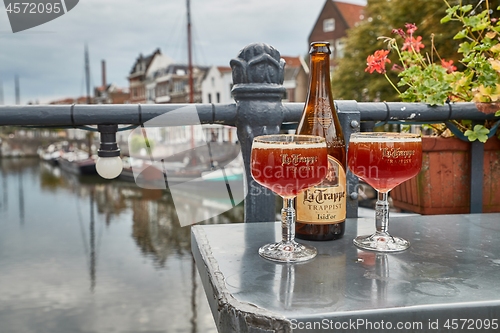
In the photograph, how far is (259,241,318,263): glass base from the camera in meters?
0.77

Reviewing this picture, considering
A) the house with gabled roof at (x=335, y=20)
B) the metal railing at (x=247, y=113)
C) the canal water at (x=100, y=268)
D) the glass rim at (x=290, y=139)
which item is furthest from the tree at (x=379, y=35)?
the house with gabled roof at (x=335, y=20)

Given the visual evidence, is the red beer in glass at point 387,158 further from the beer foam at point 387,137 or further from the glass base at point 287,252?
the glass base at point 287,252

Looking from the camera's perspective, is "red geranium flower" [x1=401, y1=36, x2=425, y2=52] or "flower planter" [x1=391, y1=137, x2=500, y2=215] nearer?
"flower planter" [x1=391, y1=137, x2=500, y2=215]

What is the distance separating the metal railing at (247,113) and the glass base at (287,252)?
0.50m

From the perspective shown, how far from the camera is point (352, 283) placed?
643 mm

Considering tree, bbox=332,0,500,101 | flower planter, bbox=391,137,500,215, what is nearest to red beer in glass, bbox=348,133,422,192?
flower planter, bbox=391,137,500,215

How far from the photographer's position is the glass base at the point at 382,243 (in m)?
0.85

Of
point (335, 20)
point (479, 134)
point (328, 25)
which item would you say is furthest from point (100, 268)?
point (479, 134)

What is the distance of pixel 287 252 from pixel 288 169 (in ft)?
0.49

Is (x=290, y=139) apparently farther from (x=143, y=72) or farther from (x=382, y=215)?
(x=143, y=72)

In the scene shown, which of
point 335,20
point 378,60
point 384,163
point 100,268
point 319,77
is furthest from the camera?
point 335,20

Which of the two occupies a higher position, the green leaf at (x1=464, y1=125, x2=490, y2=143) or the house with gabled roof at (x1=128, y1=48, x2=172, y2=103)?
the house with gabled roof at (x1=128, y1=48, x2=172, y2=103)

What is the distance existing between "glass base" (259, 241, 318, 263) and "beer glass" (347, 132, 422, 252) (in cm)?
13

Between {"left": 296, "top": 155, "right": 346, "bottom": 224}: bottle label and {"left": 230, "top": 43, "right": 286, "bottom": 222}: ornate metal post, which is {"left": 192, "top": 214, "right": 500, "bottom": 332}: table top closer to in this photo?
{"left": 296, "top": 155, "right": 346, "bottom": 224}: bottle label
